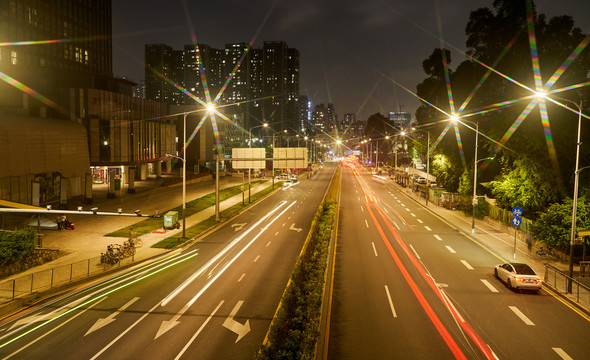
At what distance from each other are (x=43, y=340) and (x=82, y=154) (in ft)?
147

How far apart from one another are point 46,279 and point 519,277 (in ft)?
80.8

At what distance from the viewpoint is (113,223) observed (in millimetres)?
39969

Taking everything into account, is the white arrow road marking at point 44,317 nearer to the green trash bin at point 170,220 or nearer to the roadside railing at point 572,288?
the green trash bin at point 170,220

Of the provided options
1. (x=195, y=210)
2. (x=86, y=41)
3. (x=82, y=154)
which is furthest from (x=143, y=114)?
(x=86, y=41)

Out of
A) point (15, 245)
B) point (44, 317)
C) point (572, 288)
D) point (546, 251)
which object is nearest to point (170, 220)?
point (15, 245)

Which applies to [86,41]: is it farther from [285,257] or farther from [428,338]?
[428,338]

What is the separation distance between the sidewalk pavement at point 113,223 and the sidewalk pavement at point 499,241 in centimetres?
2475

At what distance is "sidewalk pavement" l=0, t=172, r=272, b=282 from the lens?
93.8ft

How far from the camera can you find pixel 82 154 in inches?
2143

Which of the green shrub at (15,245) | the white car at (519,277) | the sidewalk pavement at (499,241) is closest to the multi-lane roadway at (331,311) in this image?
the white car at (519,277)

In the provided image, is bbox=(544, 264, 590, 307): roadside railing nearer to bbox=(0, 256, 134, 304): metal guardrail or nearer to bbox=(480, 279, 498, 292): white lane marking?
bbox=(480, 279, 498, 292): white lane marking

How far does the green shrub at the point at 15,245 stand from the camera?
23.5 metres

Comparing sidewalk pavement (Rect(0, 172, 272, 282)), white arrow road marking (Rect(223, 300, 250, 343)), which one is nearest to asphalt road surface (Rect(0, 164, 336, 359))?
white arrow road marking (Rect(223, 300, 250, 343))

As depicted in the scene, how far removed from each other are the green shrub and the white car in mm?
27644
